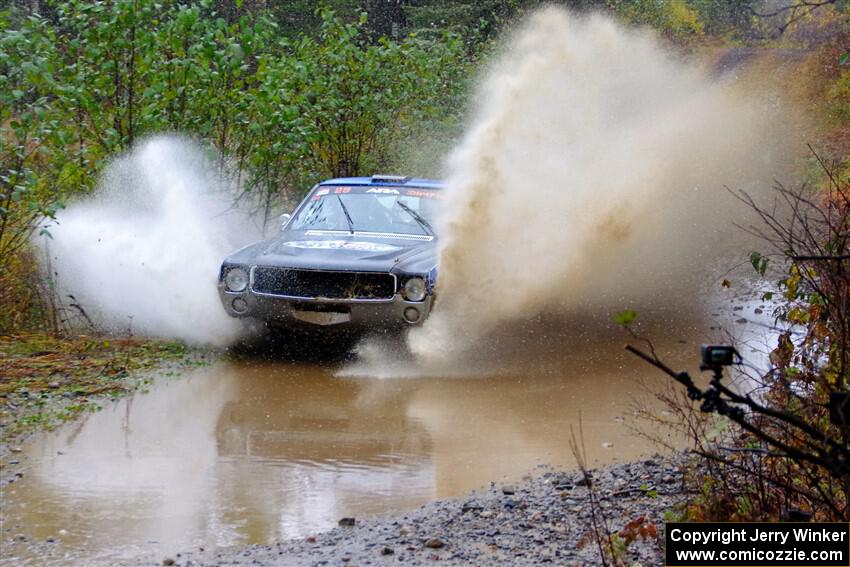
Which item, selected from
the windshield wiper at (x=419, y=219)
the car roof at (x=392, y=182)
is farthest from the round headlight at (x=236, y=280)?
the car roof at (x=392, y=182)

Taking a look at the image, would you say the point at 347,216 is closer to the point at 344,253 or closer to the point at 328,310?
the point at 344,253

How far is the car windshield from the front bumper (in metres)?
1.47

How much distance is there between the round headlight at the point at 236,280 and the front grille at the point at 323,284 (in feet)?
0.36

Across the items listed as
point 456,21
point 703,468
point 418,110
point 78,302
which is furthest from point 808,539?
point 456,21

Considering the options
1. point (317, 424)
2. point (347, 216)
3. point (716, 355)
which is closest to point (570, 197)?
point (347, 216)

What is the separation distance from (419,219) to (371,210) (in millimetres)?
561

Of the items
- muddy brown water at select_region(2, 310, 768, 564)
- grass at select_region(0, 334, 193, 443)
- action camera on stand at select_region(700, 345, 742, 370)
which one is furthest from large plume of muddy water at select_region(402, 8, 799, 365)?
action camera on stand at select_region(700, 345, 742, 370)

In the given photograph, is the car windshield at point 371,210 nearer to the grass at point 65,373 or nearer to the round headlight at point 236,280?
the round headlight at point 236,280

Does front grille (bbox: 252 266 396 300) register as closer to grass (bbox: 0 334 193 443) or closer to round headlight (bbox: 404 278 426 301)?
round headlight (bbox: 404 278 426 301)

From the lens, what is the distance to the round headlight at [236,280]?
1011 cm

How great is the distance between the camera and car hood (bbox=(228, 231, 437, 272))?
9859 mm

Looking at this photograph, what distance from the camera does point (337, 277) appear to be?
988 cm

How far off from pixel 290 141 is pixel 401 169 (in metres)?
3.23

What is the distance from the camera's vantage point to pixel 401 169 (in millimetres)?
17094
